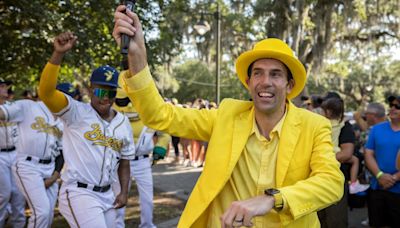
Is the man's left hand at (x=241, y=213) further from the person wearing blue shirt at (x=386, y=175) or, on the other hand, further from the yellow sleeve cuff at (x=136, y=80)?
the person wearing blue shirt at (x=386, y=175)

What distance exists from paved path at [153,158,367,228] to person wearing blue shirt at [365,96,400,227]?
1534 mm

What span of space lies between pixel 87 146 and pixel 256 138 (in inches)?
77.0

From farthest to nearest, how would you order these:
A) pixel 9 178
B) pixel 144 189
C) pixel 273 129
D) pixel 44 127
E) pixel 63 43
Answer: pixel 144 189 < pixel 9 178 < pixel 44 127 < pixel 63 43 < pixel 273 129

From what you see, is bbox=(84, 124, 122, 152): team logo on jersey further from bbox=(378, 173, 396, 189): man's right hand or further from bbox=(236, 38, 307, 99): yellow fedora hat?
bbox=(378, 173, 396, 189): man's right hand

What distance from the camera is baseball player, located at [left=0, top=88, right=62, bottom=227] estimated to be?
4691 mm

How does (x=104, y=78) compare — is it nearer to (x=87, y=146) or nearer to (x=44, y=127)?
(x=87, y=146)

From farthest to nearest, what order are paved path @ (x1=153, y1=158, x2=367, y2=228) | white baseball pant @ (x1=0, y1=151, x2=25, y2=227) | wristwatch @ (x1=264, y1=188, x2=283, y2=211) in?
paved path @ (x1=153, y1=158, x2=367, y2=228), white baseball pant @ (x1=0, y1=151, x2=25, y2=227), wristwatch @ (x1=264, y1=188, x2=283, y2=211)

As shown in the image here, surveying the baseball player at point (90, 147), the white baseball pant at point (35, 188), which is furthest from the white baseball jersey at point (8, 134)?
the baseball player at point (90, 147)

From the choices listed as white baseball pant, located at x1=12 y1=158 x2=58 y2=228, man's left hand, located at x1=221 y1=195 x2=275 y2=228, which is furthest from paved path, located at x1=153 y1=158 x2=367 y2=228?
man's left hand, located at x1=221 y1=195 x2=275 y2=228

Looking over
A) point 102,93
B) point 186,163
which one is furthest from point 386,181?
point 186,163

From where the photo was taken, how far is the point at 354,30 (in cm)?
1947

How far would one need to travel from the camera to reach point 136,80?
2.02 meters

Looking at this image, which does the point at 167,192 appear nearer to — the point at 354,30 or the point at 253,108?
the point at 253,108

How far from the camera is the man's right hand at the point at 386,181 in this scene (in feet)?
16.9
